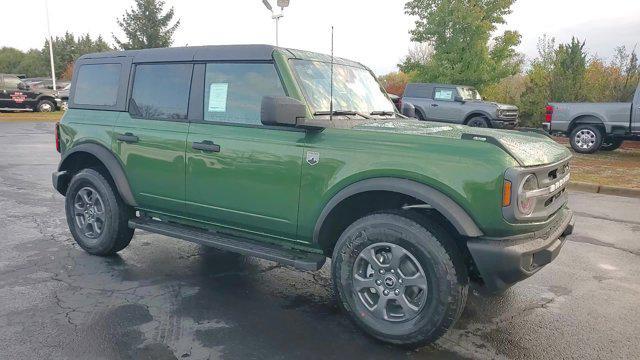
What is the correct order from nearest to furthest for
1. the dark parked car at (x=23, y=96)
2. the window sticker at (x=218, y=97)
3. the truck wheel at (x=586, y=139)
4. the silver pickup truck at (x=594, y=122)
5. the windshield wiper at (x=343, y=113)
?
the windshield wiper at (x=343, y=113)
the window sticker at (x=218, y=97)
the silver pickup truck at (x=594, y=122)
the truck wheel at (x=586, y=139)
the dark parked car at (x=23, y=96)

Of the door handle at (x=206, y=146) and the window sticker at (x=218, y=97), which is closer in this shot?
the door handle at (x=206, y=146)

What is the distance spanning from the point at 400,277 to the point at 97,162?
11.2 ft

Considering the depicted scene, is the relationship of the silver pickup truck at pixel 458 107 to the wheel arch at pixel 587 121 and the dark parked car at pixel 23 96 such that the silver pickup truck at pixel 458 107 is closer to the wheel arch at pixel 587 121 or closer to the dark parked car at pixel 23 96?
the wheel arch at pixel 587 121

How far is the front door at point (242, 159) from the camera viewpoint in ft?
11.9

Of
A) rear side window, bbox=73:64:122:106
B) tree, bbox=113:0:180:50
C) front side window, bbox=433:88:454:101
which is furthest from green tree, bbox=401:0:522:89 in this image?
tree, bbox=113:0:180:50

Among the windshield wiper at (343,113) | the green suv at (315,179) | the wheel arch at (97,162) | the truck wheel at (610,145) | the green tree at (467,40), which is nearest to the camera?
the green suv at (315,179)

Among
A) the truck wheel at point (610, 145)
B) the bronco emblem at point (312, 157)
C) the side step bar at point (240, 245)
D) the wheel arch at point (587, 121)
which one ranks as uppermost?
the wheel arch at point (587, 121)

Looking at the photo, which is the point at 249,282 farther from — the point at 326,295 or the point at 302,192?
the point at 302,192

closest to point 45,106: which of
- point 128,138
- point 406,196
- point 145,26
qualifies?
point 145,26

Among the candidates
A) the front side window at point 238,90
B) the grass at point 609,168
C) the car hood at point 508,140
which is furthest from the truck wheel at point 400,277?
the grass at point 609,168

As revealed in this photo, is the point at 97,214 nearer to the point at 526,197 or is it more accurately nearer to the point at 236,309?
the point at 236,309

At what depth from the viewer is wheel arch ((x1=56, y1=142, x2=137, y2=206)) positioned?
459 centimetres

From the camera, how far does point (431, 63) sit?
75.9ft

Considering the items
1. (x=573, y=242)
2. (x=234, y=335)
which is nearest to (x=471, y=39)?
(x=573, y=242)
